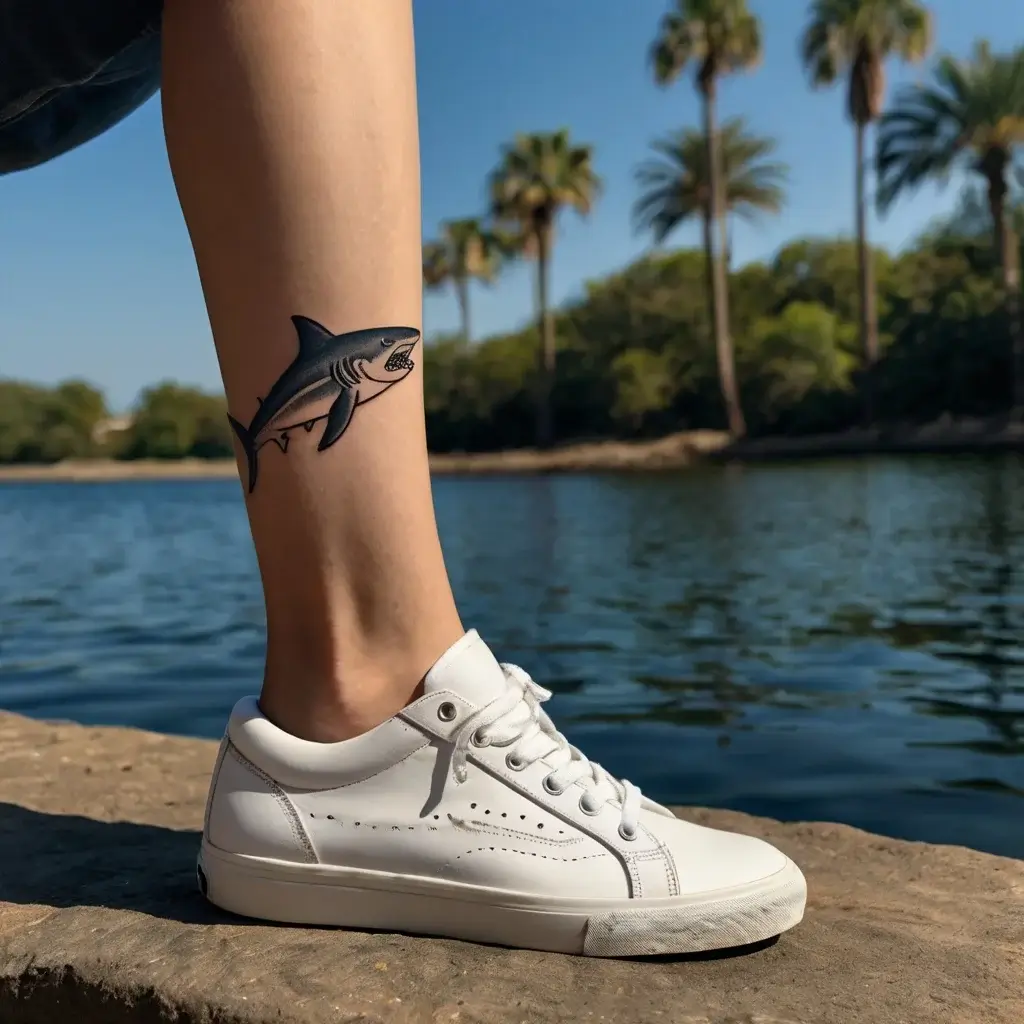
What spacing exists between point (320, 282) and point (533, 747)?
1.59ft

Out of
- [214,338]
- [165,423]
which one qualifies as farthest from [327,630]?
[165,423]

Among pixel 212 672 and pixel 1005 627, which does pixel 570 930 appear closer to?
pixel 212 672

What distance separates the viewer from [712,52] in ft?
89.5

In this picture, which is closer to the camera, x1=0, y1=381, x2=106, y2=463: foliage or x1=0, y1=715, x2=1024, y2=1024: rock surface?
x1=0, y1=715, x2=1024, y2=1024: rock surface

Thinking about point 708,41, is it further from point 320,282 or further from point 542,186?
point 320,282

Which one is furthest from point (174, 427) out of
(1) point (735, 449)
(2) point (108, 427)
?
(1) point (735, 449)

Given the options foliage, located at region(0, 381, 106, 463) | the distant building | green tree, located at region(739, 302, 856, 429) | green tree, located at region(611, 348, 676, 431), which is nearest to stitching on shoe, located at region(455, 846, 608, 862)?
green tree, located at region(739, 302, 856, 429)

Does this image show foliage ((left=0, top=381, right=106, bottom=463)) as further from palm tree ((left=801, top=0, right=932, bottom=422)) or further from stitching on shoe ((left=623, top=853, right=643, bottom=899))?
stitching on shoe ((left=623, top=853, right=643, bottom=899))

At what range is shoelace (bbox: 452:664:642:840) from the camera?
100cm

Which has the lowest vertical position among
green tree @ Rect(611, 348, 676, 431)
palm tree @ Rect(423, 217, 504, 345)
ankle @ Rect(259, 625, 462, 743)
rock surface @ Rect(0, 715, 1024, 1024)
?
rock surface @ Rect(0, 715, 1024, 1024)

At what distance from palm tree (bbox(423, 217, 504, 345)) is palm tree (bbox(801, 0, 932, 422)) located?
43.8 ft

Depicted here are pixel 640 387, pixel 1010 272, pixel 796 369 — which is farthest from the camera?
pixel 640 387

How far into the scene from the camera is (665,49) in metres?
27.6

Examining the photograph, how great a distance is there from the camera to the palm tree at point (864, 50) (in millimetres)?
26641
